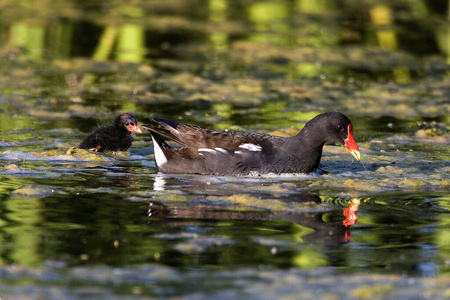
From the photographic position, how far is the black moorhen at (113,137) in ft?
26.3

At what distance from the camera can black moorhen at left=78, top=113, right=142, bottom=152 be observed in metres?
8.02

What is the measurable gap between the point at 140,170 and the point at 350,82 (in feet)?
16.5

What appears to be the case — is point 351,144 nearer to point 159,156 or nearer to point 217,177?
point 217,177

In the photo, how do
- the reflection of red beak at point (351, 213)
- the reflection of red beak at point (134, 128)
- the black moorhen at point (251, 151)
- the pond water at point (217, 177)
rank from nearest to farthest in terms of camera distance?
the pond water at point (217, 177) < the reflection of red beak at point (351, 213) < the black moorhen at point (251, 151) < the reflection of red beak at point (134, 128)

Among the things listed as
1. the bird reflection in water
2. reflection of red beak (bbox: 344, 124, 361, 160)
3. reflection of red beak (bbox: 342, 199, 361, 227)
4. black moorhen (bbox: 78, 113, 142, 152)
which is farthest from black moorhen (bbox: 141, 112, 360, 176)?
the bird reflection in water

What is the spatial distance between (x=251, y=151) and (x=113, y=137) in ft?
5.43

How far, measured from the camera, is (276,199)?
624 cm

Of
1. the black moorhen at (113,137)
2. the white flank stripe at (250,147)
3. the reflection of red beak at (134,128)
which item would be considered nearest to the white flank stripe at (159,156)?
the white flank stripe at (250,147)

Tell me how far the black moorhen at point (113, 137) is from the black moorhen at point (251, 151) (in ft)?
2.65

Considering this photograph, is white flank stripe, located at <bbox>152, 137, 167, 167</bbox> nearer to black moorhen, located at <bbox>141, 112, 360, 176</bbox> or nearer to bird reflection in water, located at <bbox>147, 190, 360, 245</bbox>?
black moorhen, located at <bbox>141, 112, 360, 176</bbox>

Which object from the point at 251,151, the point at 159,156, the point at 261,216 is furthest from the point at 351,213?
the point at 159,156

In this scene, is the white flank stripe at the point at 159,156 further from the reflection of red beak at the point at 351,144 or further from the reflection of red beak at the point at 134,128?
the reflection of red beak at the point at 351,144

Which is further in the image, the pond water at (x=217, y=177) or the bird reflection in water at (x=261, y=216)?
the bird reflection in water at (x=261, y=216)

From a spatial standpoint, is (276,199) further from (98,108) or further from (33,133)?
(98,108)
